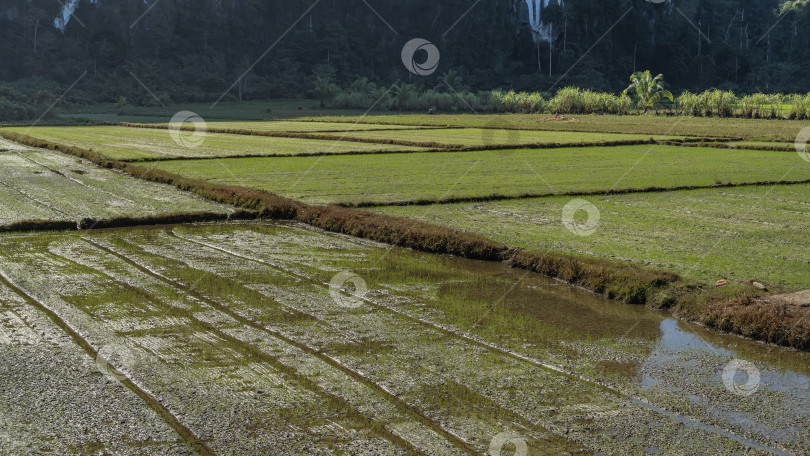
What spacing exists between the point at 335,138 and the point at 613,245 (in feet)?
93.7

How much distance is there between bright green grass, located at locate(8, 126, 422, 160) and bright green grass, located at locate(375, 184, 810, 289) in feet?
50.4

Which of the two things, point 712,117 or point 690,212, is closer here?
point 690,212

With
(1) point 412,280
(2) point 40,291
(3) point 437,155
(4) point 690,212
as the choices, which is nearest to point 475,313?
(1) point 412,280

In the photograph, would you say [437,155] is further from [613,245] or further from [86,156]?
[613,245]

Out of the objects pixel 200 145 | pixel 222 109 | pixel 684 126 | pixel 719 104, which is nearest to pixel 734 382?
pixel 200 145

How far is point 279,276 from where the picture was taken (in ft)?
37.7
